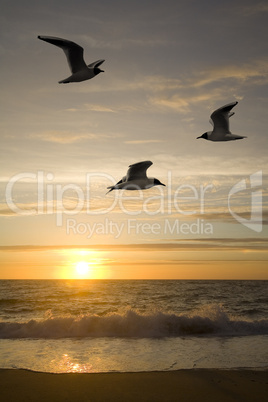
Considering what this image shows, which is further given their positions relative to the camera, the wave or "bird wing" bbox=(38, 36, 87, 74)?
the wave

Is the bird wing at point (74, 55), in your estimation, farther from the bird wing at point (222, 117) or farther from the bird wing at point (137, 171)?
the bird wing at point (222, 117)

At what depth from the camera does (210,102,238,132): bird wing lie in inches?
390

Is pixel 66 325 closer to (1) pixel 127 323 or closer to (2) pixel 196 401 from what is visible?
(1) pixel 127 323

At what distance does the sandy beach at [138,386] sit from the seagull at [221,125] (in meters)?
5.47

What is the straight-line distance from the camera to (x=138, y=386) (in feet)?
21.6

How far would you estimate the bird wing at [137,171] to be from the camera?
1049cm

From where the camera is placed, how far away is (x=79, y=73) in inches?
352

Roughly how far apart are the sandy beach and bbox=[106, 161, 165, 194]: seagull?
15.0ft

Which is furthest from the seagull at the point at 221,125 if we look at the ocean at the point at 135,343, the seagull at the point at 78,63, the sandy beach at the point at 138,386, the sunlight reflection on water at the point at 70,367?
the sunlight reflection on water at the point at 70,367

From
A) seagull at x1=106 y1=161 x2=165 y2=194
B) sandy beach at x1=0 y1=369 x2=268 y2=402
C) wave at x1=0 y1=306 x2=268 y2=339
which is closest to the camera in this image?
sandy beach at x1=0 y1=369 x2=268 y2=402

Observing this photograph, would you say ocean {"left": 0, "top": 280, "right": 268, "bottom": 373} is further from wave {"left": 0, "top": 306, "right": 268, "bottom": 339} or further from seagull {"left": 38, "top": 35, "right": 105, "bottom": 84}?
seagull {"left": 38, "top": 35, "right": 105, "bottom": 84}

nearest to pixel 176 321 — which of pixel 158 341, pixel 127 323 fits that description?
pixel 127 323

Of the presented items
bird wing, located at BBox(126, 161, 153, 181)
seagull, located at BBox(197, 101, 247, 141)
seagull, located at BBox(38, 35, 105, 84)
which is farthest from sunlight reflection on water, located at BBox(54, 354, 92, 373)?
seagull, located at BBox(197, 101, 247, 141)

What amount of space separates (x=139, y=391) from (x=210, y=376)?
1.46 metres
